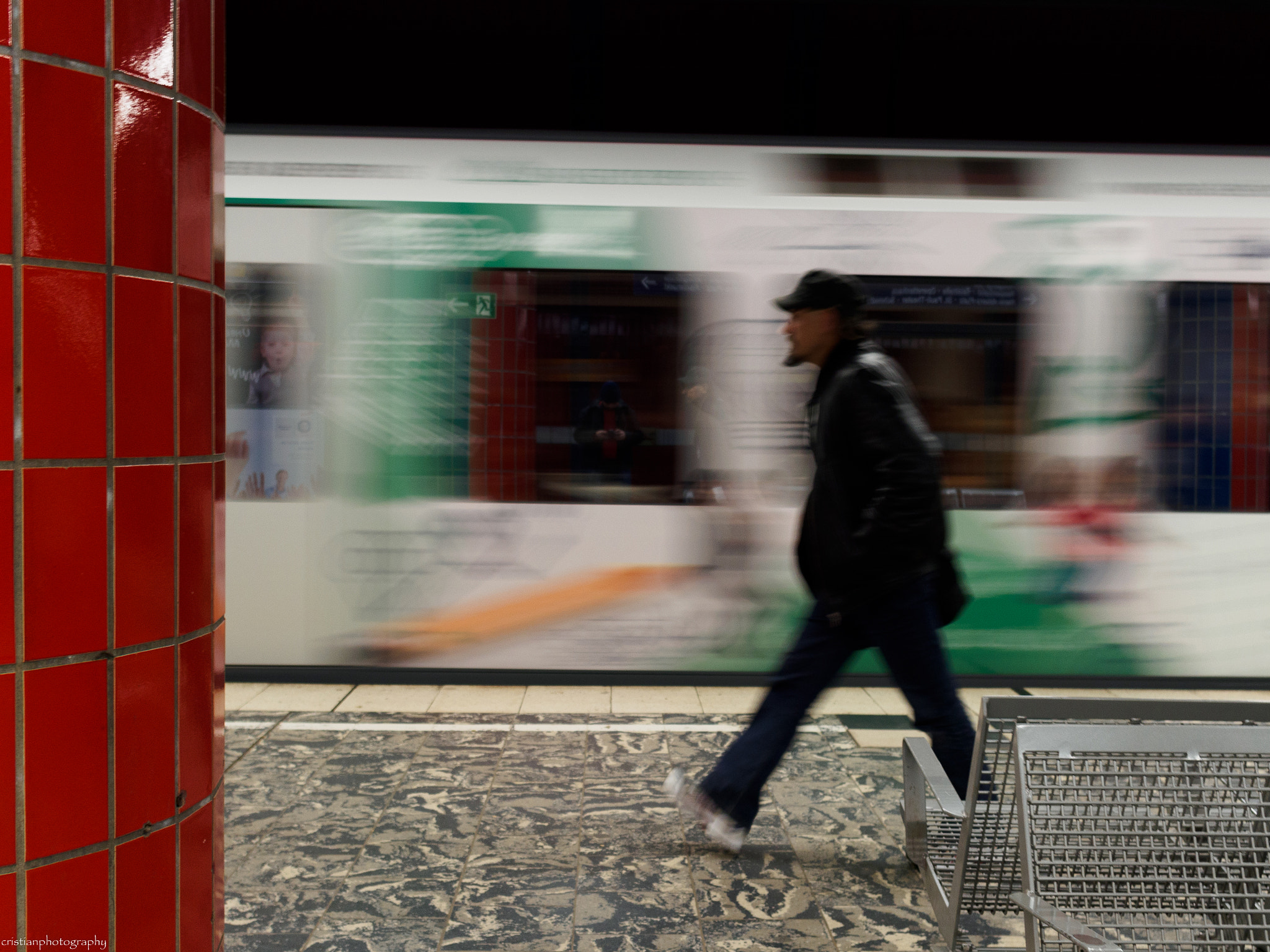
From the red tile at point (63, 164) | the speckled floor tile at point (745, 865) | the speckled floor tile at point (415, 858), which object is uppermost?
the red tile at point (63, 164)

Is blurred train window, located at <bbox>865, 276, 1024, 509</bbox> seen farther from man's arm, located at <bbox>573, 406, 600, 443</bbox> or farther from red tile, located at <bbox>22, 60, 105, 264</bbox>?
red tile, located at <bbox>22, 60, 105, 264</bbox>

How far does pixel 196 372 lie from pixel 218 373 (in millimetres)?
93

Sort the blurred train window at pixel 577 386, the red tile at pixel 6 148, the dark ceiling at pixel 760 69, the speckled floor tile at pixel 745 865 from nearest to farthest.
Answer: the red tile at pixel 6 148 < the speckled floor tile at pixel 745 865 < the blurred train window at pixel 577 386 < the dark ceiling at pixel 760 69

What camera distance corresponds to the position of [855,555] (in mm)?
2920

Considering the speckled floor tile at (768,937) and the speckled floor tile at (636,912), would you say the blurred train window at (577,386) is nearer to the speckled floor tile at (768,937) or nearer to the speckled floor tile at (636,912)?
the speckled floor tile at (636,912)

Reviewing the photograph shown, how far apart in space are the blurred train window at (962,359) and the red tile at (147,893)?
4.12 metres

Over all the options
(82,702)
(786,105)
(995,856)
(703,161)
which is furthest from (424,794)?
(786,105)

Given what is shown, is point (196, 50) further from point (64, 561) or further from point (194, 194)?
point (64, 561)

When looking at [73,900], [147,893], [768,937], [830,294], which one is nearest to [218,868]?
[147,893]

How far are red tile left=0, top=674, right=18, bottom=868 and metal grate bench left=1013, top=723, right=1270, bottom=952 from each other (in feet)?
5.27

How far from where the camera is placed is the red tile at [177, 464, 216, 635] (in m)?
1.48

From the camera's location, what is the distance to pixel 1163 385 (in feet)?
15.9

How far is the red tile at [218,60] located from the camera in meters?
1.58

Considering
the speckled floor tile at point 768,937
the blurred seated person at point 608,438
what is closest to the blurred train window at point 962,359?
the blurred seated person at point 608,438
